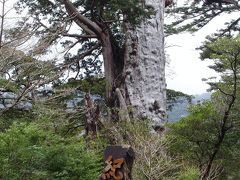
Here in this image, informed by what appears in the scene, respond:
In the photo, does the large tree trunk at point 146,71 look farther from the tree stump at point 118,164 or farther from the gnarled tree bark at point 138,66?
the tree stump at point 118,164

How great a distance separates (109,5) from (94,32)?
1809mm

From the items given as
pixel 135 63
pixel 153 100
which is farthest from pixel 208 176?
pixel 135 63

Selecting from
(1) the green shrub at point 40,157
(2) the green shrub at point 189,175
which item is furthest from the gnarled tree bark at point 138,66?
(1) the green shrub at point 40,157

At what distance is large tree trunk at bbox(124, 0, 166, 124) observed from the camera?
32.8 feet

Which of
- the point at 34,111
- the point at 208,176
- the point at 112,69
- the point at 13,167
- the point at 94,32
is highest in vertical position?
the point at 94,32

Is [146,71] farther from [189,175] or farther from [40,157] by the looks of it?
[40,157]

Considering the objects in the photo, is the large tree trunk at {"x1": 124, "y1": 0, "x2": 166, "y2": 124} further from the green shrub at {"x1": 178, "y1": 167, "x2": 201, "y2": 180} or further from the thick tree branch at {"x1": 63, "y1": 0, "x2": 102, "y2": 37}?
the green shrub at {"x1": 178, "y1": 167, "x2": 201, "y2": 180}

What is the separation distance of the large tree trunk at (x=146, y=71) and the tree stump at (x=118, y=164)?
4.32m

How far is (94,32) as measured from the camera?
10.5 meters

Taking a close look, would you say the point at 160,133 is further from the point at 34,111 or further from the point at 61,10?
the point at 61,10

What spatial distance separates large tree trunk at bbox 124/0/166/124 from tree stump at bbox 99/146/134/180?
14.2 feet

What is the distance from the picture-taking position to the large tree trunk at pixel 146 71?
1001cm

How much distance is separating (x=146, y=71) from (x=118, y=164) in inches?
195

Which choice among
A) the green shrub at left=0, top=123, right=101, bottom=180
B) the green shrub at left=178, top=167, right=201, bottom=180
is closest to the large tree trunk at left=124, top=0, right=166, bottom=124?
the green shrub at left=178, top=167, right=201, bottom=180
